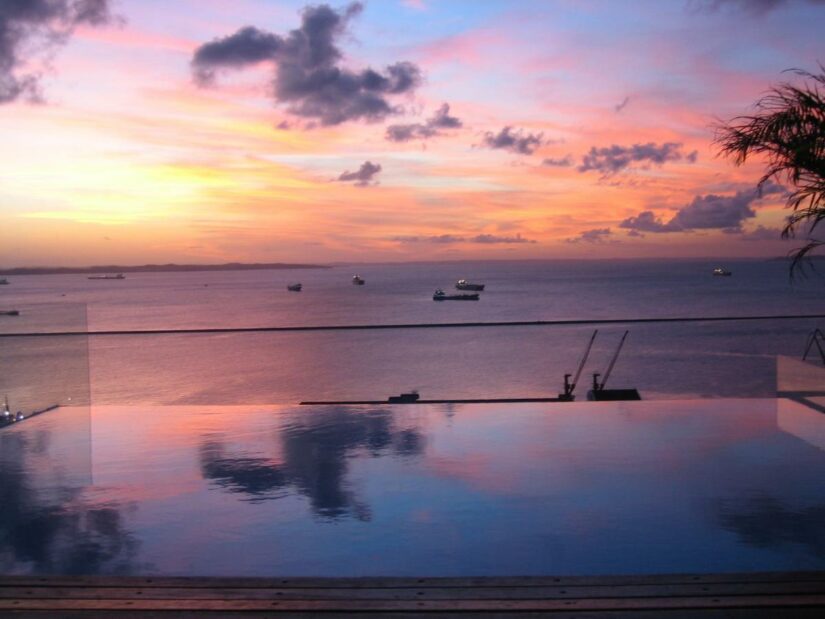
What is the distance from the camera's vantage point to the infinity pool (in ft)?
8.10

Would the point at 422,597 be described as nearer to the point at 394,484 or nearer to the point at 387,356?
the point at 394,484

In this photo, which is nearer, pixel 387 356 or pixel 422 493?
pixel 422 493

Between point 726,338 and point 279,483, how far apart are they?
37487 mm

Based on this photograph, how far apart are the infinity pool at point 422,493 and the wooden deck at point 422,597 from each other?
0.52ft

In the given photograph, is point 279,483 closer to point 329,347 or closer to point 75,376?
point 75,376

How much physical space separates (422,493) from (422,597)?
1135 millimetres

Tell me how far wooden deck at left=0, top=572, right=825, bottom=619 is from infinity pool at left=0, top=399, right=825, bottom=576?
16 centimetres

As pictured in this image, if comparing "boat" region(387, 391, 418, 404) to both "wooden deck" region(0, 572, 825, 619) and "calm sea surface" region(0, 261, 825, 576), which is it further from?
"wooden deck" region(0, 572, 825, 619)

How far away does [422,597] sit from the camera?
2074mm

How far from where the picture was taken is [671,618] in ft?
6.25

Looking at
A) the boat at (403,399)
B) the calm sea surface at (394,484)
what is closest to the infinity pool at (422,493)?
the calm sea surface at (394,484)

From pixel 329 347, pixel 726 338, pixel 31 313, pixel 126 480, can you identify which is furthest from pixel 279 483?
pixel 726 338

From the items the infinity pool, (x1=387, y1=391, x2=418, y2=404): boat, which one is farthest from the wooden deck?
(x1=387, y1=391, x2=418, y2=404): boat

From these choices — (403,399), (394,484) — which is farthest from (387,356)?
(394,484)
